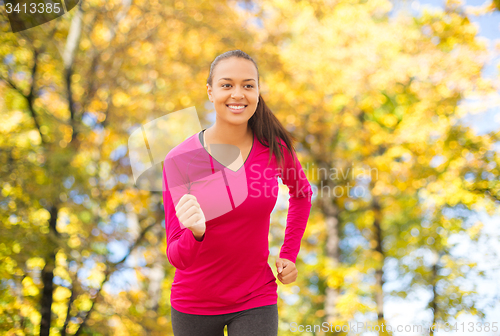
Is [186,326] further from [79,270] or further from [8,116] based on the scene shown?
[8,116]

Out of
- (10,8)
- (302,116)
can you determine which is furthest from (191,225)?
(302,116)

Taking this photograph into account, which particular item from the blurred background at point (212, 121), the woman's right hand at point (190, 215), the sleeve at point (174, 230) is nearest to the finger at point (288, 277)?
the sleeve at point (174, 230)

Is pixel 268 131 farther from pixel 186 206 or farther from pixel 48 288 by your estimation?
pixel 48 288

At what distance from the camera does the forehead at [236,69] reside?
1.39 m

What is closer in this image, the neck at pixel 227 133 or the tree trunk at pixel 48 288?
the neck at pixel 227 133

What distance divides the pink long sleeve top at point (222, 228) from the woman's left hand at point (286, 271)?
0.07m

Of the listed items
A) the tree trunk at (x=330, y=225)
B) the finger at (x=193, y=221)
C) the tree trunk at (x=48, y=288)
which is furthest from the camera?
the tree trunk at (x=330, y=225)

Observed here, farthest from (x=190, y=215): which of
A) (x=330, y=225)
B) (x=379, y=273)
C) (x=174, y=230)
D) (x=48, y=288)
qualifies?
(x=330, y=225)

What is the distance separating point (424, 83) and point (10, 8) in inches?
230

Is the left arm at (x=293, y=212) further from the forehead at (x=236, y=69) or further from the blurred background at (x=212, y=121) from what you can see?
the blurred background at (x=212, y=121)

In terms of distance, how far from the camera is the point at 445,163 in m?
5.37

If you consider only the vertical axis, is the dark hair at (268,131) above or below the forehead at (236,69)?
below

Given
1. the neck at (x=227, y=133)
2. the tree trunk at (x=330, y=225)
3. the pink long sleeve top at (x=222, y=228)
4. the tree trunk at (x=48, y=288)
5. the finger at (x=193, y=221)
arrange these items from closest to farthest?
the finger at (x=193, y=221) → the pink long sleeve top at (x=222, y=228) → the neck at (x=227, y=133) → the tree trunk at (x=48, y=288) → the tree trunk at (x=330, y=225)

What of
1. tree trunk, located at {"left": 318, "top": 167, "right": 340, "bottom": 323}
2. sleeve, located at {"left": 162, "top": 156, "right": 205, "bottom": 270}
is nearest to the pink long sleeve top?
sleeve, located at {"left": 162, "top": 156, "right": 205, "bottom": 270}
